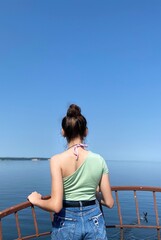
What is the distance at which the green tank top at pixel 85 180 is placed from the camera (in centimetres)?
309

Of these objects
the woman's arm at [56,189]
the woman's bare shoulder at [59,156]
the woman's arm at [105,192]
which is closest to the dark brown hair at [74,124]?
the woman's bare shoulder at [59,156]

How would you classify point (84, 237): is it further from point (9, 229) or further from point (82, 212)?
point (9, 229)

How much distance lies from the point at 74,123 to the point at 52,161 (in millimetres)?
455

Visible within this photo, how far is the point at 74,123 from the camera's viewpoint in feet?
10.5

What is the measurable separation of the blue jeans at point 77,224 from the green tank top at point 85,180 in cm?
13

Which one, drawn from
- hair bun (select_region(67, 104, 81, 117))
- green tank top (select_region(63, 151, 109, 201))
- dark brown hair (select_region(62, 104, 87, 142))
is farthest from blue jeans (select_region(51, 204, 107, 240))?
hair bun (select_region(67, 104, 81, 117))

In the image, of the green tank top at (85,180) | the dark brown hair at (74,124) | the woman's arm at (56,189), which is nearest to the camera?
the woman's arm at (56,189)

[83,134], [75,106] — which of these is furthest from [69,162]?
[75,106]

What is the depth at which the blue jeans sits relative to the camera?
3127 mm

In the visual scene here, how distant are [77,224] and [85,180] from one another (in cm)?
45

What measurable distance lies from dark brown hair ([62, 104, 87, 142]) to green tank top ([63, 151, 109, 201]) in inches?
9.7

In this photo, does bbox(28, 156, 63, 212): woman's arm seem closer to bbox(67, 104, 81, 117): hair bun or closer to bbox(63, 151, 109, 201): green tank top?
bbox(63, 151, 109, 201): green tank top

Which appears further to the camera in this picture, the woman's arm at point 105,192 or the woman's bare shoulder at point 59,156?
the woman's arm at point 105,192

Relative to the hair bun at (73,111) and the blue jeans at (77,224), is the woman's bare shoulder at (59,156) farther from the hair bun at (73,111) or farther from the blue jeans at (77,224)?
the blue jeans at (77,224)
